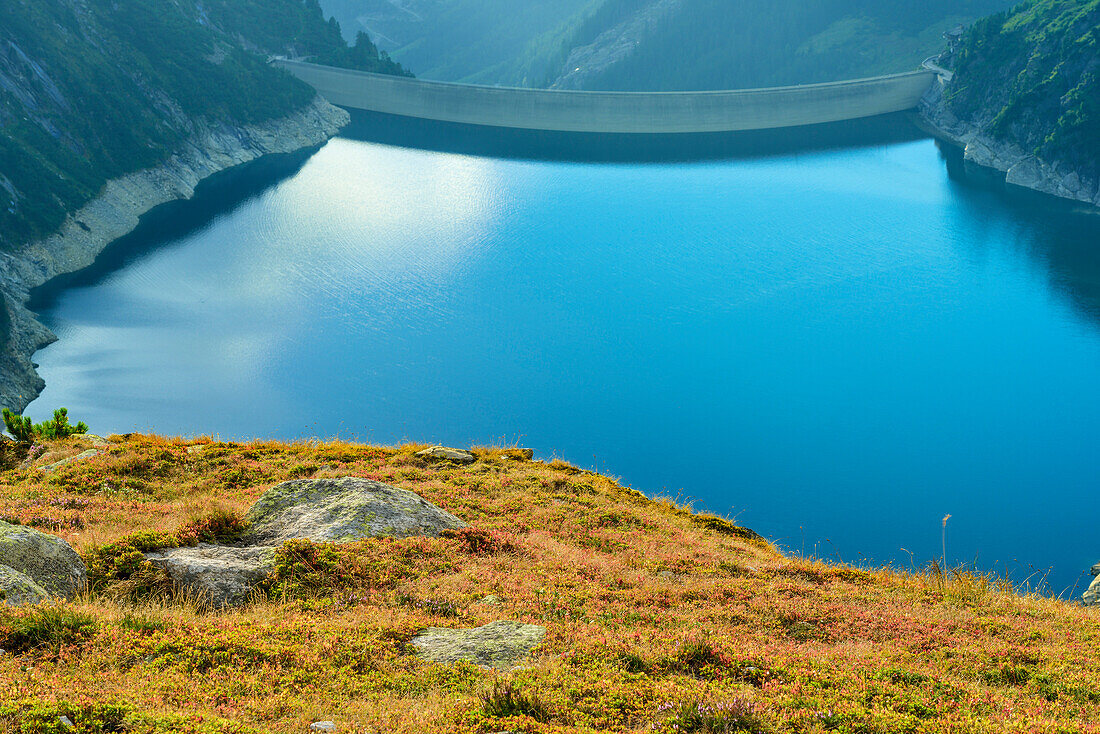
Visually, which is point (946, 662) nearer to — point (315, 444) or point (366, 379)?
point (315, 444)

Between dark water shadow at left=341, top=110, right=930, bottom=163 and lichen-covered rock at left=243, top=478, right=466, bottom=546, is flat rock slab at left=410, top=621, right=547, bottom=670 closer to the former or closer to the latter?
lichen-covered rock at left=243, top=478, right=466, bottom=546

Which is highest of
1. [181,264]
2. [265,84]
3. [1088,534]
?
[265,84]

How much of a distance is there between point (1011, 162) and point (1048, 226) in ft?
68.3

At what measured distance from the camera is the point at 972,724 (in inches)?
269

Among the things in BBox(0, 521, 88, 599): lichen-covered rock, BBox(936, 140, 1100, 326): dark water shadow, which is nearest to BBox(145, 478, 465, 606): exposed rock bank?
BBox(0, 521, 88, 599): lichen-covered rock

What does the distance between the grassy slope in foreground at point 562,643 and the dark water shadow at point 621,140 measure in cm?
8308

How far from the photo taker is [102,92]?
7619 cm

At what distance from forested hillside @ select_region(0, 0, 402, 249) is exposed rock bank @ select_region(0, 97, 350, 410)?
1.14 metres

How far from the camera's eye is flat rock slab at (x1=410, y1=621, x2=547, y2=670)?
793cm

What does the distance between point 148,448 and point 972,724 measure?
1393cm

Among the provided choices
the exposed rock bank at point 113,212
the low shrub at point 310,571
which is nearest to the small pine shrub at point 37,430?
the low shrub at point 310,571

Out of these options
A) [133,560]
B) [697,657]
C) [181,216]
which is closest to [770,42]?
[181,216]

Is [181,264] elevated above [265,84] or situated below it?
below

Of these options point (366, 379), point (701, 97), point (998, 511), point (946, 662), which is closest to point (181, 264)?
point (366, 379)
